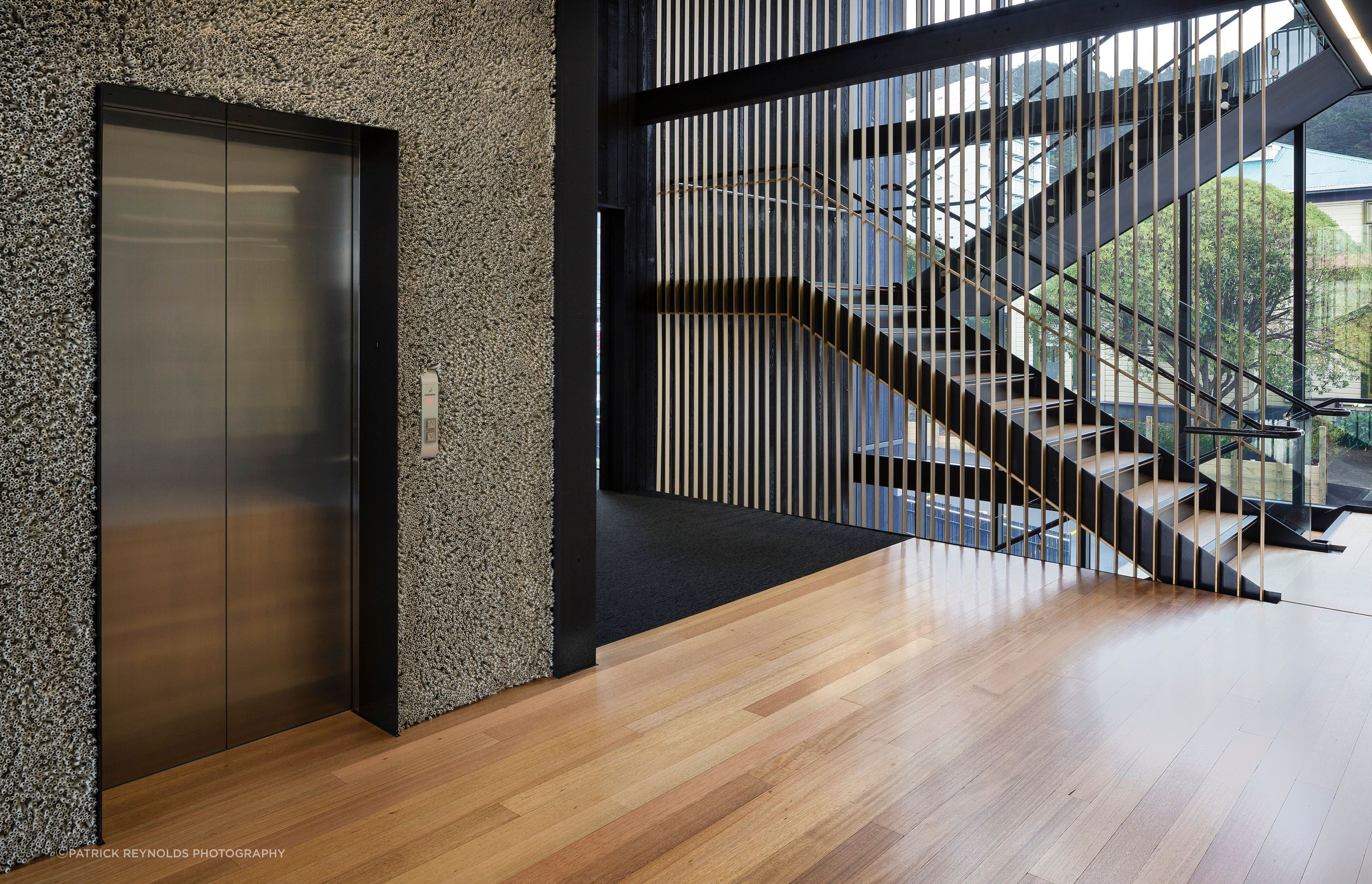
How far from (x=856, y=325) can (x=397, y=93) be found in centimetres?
407

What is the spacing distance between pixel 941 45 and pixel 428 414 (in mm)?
3641

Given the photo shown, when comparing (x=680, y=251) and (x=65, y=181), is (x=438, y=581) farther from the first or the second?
(x=680, y=251)

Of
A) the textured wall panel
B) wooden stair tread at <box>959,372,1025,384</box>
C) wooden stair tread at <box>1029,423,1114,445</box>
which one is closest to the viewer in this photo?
the textured wall panel

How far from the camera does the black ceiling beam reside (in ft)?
14.6

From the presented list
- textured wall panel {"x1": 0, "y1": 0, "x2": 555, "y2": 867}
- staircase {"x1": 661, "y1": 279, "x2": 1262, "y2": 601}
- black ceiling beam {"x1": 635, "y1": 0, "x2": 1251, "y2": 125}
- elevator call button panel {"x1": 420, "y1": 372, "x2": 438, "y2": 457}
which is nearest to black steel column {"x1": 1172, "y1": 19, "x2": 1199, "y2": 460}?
staircase {"x1": 661, "y1": 279, "x2": 1262, "y2": 601}

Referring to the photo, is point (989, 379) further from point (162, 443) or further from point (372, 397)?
point (162, 443)

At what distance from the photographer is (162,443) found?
2.78 meters

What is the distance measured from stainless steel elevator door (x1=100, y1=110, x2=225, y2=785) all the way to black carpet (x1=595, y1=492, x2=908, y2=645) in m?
1.69

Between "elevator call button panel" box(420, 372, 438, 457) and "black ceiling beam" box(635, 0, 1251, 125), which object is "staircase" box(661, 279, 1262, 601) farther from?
"elevator call button panel" box(420, 372, 438, 457)

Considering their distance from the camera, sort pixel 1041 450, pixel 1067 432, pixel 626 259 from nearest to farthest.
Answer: pixel 1041 450 < pixel 1067 432 < pixel 626 259

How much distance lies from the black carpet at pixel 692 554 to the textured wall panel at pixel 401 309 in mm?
876

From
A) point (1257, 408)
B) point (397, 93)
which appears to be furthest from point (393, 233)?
point (1257, 408)

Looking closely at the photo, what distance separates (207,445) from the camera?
2889mm

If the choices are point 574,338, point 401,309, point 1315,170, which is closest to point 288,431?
point 401,309
